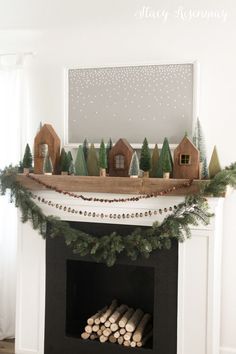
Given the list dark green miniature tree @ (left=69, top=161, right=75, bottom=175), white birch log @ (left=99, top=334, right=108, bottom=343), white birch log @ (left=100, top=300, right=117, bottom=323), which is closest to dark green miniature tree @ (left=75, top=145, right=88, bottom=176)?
dark green miniature tree @ (left=69, top=161, right=75, bottom=175)

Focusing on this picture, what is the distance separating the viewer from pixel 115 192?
2611mm

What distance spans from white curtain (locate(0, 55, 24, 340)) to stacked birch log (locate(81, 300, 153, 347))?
27.3 inches

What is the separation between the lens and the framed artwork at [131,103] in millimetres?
2836

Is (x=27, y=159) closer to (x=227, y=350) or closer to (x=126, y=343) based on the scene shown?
(x=126, y=343)

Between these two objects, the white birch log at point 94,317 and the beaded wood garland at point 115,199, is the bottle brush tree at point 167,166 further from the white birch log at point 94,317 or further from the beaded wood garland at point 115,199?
the white birch log at point 94,317

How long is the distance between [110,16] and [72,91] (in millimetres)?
551

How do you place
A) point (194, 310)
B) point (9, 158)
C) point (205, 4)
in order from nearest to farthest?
point (194, 310) → point (205, 4) → point (9, 158)

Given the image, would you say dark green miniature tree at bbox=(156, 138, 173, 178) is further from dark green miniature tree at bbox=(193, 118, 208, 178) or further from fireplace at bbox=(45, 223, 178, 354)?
fireplace at bbox=(45, 223, 178, 354)

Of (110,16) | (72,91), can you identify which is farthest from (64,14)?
(72,91)

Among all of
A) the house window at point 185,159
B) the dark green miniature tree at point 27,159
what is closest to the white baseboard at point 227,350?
the house window at point 185,159

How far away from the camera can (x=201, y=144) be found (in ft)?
8.75

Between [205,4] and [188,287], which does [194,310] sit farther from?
[205,4]

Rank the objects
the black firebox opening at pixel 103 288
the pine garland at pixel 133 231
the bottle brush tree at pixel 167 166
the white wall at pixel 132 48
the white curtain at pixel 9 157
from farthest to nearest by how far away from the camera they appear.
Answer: the white curtain at pixel 9 157 < the black firebox opening at pixel 103 288 < the white wall at pixel 132 48 < the bottle brush tree at pixel 167 166 < the pine garland at pixel 133 231

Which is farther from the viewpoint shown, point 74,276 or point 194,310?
point 74,276
